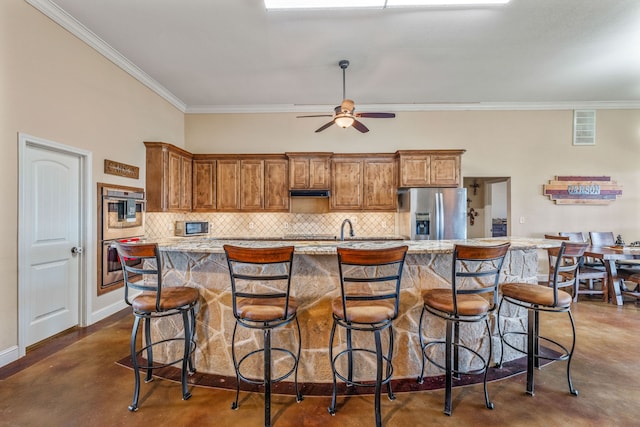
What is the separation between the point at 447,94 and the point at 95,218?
5.70 m

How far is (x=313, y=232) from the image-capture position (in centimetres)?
538

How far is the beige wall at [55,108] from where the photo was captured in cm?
247

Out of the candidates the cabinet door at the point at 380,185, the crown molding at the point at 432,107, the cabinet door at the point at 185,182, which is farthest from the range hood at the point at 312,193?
the cabinet door at the point at 185,182

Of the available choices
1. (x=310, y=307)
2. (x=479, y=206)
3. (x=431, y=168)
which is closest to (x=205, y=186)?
(x=310, y=307)

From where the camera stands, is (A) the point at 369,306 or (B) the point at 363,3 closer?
(A) the point at 369,306

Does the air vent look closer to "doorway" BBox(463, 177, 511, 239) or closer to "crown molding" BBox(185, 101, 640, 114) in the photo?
"crown molding" BBox(185, 101, 640, 114)

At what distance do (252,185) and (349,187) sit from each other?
1.81m

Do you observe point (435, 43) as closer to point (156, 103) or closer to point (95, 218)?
point (156, 103)

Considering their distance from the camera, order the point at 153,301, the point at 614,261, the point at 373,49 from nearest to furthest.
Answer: the point at 153,301, the point at 373,49, the point at 614,261

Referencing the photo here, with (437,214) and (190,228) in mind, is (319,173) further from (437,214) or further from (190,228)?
(190,228)

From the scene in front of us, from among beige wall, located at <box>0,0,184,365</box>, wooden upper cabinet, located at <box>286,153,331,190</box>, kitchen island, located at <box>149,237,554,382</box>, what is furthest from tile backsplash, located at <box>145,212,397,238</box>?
kitchen island, located at <box>149,237,554,382</box>

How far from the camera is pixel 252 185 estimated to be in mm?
5129

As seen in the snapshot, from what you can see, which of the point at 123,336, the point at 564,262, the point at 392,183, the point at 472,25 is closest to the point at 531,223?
the point at 564,262

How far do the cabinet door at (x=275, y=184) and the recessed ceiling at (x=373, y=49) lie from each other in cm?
125
